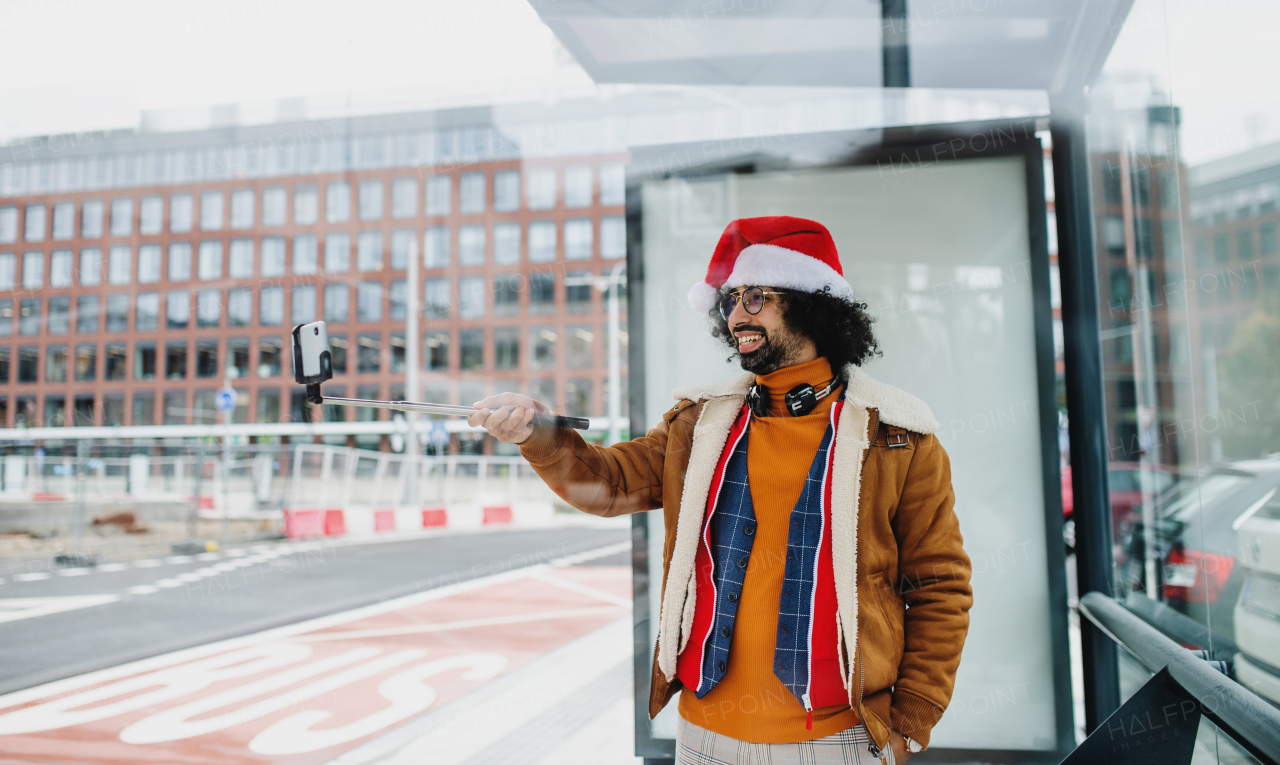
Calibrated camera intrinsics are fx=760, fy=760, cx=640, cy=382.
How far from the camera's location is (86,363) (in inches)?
1325

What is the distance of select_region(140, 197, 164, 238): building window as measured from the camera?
48.6 meters

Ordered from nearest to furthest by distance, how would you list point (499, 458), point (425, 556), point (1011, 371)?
point (1011, 371)
point (425, 556)
point (499, 458)

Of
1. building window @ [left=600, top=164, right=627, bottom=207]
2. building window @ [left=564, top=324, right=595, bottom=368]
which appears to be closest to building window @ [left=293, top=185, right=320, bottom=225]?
building window @ [left=564, top=324, right=595, bottom=368]

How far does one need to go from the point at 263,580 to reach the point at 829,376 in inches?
357

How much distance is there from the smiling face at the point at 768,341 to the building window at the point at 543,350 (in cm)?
4788

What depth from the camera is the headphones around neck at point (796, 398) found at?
1615 millimetres

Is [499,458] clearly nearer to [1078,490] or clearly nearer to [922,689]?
[1078,490]

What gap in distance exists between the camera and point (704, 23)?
3.12 metres

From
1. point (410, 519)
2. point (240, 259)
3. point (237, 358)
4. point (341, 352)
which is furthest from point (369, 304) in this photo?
point (410, 519)

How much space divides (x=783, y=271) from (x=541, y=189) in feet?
176

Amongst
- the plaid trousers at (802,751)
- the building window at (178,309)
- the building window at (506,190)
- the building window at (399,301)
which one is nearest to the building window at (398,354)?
the building window at (399,301)

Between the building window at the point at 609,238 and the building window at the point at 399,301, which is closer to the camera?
the building window at the point at 609,238

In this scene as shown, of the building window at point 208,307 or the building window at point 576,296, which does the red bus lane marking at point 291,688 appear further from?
the building window at point 208,307

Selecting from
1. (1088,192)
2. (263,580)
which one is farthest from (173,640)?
(1088,192)
